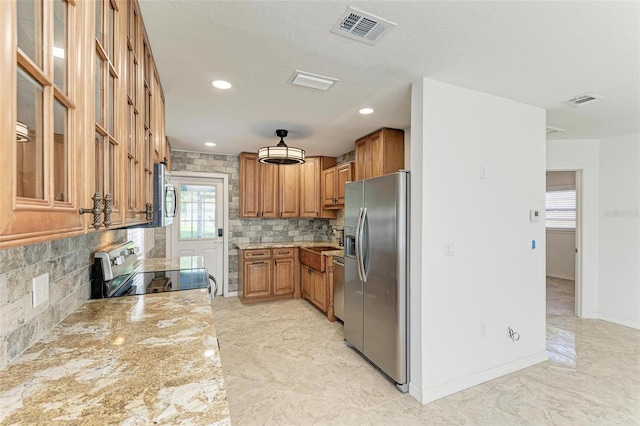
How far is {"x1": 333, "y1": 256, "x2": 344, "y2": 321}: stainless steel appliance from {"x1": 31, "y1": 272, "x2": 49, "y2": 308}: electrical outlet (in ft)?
8.95

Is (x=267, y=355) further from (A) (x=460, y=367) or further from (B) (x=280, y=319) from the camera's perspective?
(A) (x=460, y=367)

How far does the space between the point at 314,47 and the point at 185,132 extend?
2.58 metres

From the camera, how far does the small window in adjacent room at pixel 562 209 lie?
636cm

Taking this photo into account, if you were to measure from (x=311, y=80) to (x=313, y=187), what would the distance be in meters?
2.95

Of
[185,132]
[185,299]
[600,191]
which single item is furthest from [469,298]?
[185,132]

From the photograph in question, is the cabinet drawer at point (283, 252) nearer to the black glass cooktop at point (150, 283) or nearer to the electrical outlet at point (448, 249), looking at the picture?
the black glass cooktop at point (150, 283)

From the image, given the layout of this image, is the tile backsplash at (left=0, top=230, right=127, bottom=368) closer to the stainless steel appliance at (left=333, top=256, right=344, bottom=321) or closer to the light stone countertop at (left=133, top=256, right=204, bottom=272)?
the light stone countertop at (left=133, top=256, right=204, bottom=272)

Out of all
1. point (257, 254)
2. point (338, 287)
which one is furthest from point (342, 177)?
point (257, 254)

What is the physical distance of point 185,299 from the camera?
1.83 metres

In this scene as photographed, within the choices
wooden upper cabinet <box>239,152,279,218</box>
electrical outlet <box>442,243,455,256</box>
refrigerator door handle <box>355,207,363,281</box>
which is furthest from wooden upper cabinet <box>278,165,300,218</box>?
electrical outlet <box>442,243,455,256</box>

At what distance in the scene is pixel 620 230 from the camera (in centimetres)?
397

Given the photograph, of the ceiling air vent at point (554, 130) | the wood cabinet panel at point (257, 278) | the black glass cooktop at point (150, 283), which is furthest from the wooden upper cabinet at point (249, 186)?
the ceiling air vent at point (554, 130)

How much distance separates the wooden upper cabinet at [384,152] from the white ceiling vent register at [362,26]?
5.93 ft

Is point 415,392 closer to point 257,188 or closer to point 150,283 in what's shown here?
point 150,283
